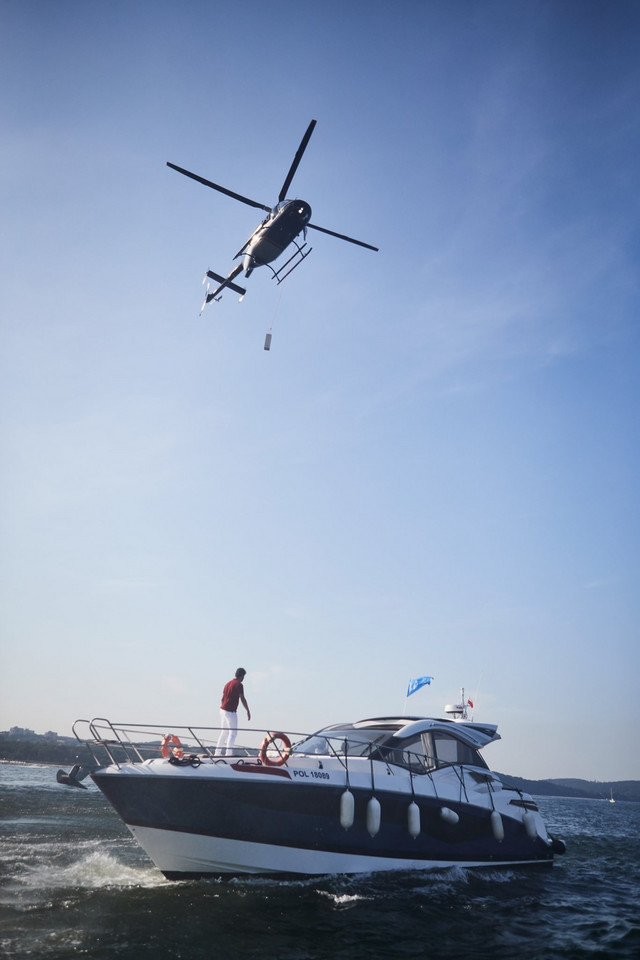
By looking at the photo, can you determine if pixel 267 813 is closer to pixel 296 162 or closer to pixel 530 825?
pixel 530 825

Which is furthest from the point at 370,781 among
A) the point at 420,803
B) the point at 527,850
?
the point at 527,850

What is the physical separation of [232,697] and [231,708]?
20cm

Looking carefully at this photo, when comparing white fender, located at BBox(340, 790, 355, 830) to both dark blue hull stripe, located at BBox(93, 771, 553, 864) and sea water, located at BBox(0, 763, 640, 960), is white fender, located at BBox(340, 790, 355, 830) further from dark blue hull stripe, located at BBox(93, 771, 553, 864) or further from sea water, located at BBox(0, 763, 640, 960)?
sea water, located at BBox(0, 763, 640, 960)

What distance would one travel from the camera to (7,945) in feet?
20.9

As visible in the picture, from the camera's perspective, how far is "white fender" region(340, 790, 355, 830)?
976 cm

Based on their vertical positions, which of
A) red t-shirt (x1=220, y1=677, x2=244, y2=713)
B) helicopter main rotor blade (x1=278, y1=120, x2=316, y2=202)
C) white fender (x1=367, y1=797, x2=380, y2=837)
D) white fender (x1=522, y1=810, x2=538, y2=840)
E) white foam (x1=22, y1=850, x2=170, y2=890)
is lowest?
white foam (x1=22, y1=850, x2=170, y2=890)

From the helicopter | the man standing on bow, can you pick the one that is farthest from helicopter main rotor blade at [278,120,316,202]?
the man standing on bow

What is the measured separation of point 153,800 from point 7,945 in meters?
2.91

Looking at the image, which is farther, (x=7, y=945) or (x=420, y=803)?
(x=420, y=803)

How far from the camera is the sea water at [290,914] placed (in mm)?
Answer: 6910

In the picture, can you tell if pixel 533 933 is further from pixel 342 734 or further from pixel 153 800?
pixel 153 800

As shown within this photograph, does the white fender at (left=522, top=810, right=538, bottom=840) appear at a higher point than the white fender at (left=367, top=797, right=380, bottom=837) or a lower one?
lower

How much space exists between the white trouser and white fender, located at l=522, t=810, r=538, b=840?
24.9 ft

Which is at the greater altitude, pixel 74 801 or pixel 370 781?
pixel 370 781
